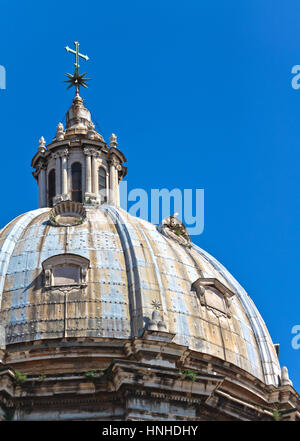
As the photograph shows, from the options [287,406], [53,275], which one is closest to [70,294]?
[53,275]

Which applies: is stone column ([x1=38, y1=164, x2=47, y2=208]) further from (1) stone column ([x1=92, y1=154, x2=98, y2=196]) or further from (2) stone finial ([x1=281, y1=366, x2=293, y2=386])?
(2) stone finial ([x1=281, y1=366, x2=293, y2=386])

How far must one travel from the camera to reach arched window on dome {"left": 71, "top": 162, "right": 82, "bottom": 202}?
2891 inches

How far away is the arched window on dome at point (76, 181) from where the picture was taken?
7344 centimetres

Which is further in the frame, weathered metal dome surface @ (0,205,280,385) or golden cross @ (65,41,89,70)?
golden cross @ (65,41,89,70)

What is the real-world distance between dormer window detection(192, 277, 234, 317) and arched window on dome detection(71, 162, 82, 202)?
10942mm

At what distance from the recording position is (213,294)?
2571 inches

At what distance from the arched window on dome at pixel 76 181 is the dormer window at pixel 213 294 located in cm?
1094

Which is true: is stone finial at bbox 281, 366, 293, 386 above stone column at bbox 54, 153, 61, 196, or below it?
below

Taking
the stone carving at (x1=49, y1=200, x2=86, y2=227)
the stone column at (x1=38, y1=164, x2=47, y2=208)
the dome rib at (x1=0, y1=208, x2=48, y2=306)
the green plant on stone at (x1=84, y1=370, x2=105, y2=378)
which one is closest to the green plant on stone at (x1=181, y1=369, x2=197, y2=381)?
the green plant on stone at (x1=84, y1=370, x2=105, y2=378)

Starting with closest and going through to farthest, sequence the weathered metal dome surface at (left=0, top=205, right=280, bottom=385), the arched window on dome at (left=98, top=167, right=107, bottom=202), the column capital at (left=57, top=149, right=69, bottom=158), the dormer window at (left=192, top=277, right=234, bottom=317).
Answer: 1. the weathered metal dome surface at (left=0, top=205, right=280, bottom=385)
2. the dormer window at (left=192, top=277, right=234, bottom=317)
3. the arched window on dome at (left=98, top=167, right=107, bottom=202)
4. the column capital at (left=57, top=149, right=69, bottom=158)

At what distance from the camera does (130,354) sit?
58.7 metres

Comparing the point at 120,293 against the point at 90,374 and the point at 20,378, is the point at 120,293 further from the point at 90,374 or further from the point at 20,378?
the point at 20,378

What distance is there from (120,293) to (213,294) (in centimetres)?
507
